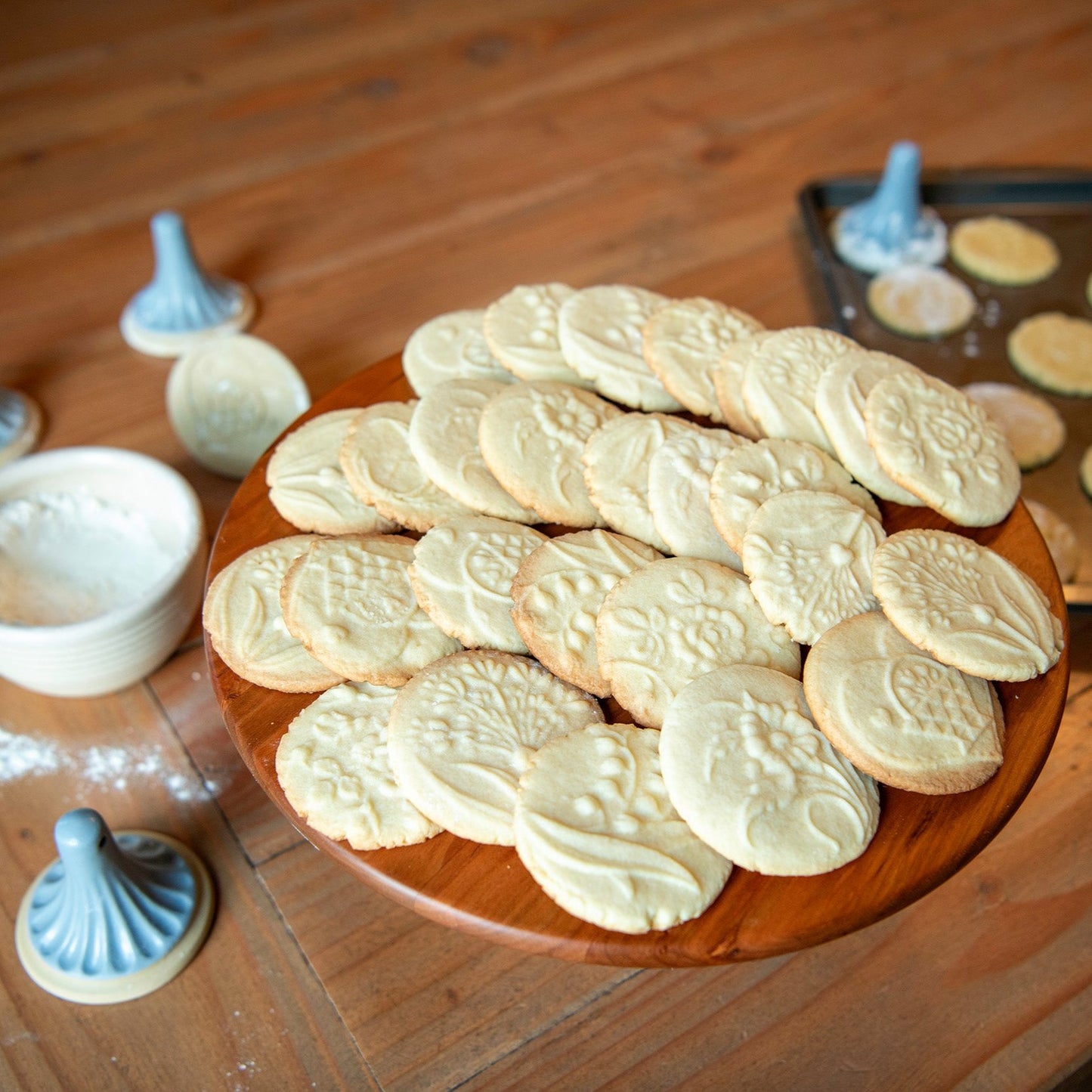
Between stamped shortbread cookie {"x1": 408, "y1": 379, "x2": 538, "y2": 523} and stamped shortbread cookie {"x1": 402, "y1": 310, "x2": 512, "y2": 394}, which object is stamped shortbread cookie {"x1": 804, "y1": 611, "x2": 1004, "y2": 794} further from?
stamped shortbread cookie {"x1": 402, "y1": 310, "x2": 512, "y2": 394}

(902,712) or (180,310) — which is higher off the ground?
(902,712)

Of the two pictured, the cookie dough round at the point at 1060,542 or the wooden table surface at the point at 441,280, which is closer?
the wooden table surface at the point at 441,280

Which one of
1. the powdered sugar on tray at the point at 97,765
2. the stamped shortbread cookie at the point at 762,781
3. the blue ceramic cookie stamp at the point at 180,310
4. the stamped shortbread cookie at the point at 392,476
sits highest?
the stamped shortbread cookie at the point at 762,781

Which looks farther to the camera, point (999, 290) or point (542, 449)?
point (999, 290)

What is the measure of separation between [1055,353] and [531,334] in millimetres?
599

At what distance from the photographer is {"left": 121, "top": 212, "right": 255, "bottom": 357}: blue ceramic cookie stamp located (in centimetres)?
105

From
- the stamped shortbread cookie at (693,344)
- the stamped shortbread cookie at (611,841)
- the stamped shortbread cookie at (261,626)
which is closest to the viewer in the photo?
the stamped shortbread cookie at (611,841)

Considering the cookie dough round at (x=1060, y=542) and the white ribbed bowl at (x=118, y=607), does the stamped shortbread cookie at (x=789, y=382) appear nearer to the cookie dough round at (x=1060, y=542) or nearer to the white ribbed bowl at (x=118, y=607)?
the cookie dough round at (x=1060, y=542)

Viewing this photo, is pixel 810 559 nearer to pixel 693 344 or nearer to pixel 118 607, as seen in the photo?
pixel 693 344

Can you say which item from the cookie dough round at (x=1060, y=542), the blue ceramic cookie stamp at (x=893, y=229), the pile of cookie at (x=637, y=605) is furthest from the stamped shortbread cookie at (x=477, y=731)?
the blue ceramic cookie stamp at (x=893, y=229)

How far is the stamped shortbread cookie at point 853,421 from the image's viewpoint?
673 mm

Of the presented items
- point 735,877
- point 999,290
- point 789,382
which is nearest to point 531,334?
point 789,382

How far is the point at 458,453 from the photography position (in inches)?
26.3

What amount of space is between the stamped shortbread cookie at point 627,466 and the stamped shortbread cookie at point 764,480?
1.6 inches
